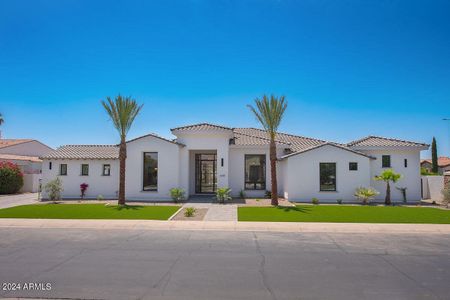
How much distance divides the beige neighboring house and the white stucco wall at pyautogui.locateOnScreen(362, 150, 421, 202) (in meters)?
28.7

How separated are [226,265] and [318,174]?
1482 cm

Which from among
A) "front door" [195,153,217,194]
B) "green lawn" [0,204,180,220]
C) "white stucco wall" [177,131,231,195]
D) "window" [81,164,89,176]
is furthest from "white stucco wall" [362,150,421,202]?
"window" [81,164,89,176]

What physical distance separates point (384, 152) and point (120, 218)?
18384mm

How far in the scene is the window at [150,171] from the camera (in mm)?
21625

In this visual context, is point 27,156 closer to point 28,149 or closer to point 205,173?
point 28,149

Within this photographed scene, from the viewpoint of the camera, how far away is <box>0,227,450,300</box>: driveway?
602cm

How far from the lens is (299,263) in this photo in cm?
796

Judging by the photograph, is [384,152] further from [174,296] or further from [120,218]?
[174,296]

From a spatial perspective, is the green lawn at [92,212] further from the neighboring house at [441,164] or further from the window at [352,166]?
the neighboring house at [441,164]

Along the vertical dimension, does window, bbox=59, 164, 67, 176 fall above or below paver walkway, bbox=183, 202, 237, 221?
above

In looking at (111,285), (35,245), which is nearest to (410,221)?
(111,285)

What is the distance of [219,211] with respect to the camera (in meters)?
16.5

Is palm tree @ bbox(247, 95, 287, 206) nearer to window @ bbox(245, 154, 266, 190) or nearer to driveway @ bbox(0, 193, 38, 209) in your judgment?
window @ bbox(245, 154, 266, 190)

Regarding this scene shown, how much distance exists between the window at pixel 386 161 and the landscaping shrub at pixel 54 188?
73.6 feet
